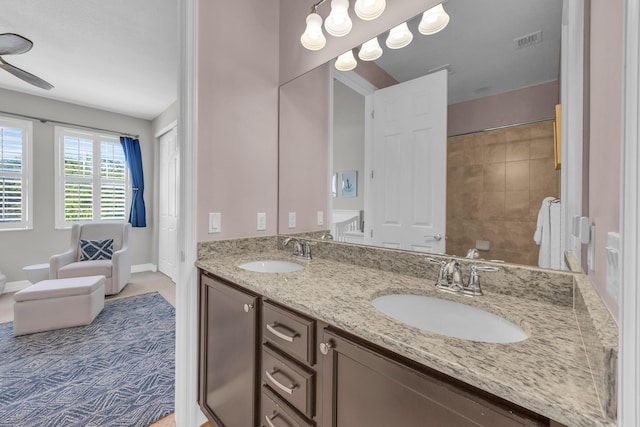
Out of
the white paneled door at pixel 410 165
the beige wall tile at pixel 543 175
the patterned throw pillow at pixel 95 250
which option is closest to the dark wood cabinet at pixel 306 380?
the white paneled door at pixel 410 165

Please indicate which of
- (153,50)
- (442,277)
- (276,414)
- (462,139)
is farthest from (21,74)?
(442,277)

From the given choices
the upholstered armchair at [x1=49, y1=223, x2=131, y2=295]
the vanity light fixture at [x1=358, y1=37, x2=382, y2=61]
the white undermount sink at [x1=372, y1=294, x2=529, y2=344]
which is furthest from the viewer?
the upholstered armchair at [x1=49, y1=223, x2=131, y2=295]

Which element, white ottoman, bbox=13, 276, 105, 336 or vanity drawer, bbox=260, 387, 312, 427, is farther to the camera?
white ottoman, bbox=13, 276, 105, 336

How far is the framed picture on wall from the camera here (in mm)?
1588

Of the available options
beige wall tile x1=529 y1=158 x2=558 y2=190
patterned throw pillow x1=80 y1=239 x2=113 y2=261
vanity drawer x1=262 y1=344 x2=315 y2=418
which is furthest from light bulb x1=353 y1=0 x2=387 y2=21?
patterned throw pillow x1=80 y1=239 x2=113 y2=261

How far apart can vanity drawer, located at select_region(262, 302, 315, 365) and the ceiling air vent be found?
1.22 meters

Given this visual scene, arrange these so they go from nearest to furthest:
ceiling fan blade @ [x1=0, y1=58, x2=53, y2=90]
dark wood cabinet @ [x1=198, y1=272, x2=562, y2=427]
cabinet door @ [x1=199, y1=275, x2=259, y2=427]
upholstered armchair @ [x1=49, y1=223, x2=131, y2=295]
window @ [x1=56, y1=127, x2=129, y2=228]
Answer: dark wood cabinet @ [x1=198, y1=272, x2=562, y2=427] < cabinet door @ [x1=199, y1=275, x2=259, y2=427] < ceiling fan blade @ [x1=0, y1=58, x2=53, y2=90] < upholstered armchair @ [x1=49, y1=223, x2=131, y2=295] < window @ [x1=56, y1=127, x2=129, y2=228]

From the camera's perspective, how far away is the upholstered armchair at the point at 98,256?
131 inches

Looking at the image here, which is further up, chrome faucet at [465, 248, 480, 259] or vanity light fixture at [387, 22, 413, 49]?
vanity light fixture at [387, 22, 413, 49]

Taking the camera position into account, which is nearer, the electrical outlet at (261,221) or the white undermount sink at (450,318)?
the white undermount sink at (450,318)

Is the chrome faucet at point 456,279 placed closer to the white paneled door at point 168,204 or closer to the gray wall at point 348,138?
the gray wall at point 348,138

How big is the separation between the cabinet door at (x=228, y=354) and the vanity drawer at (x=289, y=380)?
0.08 m

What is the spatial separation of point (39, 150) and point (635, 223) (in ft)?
18.5

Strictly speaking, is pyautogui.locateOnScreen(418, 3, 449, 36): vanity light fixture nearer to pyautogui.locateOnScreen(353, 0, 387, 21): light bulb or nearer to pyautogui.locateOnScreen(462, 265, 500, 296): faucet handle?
pyautogui.locateOnScreen(353, 0, 387, 21): light bulb
